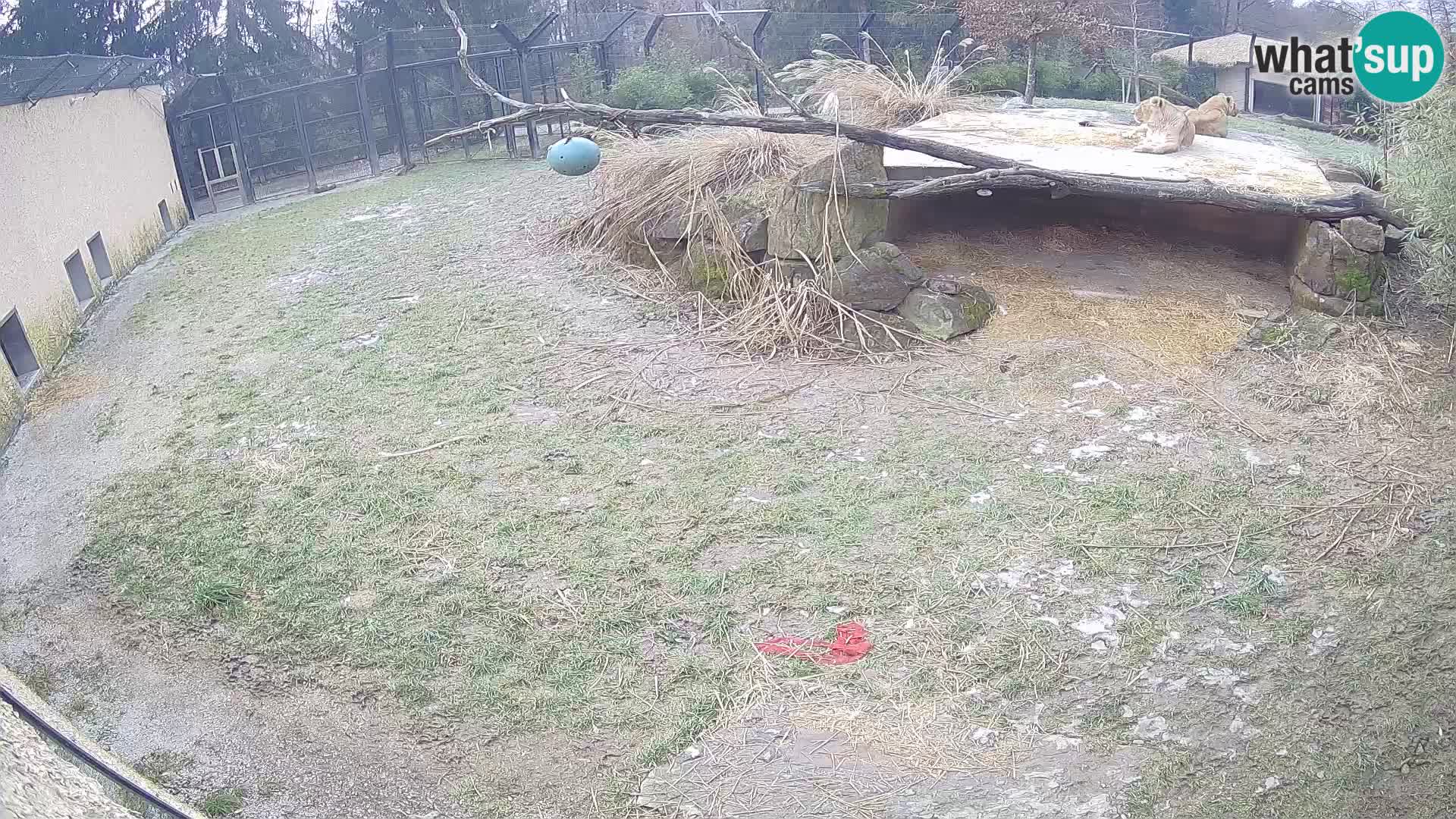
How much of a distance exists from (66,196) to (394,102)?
6157 millimetres

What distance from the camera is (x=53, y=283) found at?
7.67 metres

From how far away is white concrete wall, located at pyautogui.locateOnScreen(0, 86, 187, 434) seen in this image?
705 cm

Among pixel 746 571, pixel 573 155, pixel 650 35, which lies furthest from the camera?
pixel 650 35

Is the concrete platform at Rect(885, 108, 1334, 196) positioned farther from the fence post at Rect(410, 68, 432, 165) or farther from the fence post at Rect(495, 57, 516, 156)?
the fence post at Rect(410, 68, 432, 165)

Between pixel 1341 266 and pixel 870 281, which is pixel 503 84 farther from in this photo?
pixel 1341 266

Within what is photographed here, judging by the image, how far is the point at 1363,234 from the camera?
6.22m

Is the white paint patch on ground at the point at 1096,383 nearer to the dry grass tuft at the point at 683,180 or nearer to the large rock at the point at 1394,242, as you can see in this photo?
the large rock at the point at 1394,242

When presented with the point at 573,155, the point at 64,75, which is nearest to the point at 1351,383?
the point at 573,155

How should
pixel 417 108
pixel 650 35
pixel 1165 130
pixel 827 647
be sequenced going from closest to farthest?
pixel 827 647 < pixel 1165 130 < pixel 417 108 < pixel 650 35

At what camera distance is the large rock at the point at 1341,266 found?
6250 millimetres

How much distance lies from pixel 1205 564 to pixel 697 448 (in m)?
2.45

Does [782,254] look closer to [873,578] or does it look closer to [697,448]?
Result: [697,448]

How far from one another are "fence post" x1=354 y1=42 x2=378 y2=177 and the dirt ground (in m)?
7.14

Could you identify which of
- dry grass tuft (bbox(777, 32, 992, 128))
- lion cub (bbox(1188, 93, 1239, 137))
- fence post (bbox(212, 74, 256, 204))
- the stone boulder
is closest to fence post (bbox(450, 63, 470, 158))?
fence post (bbox(212, 74, 256, 204))
